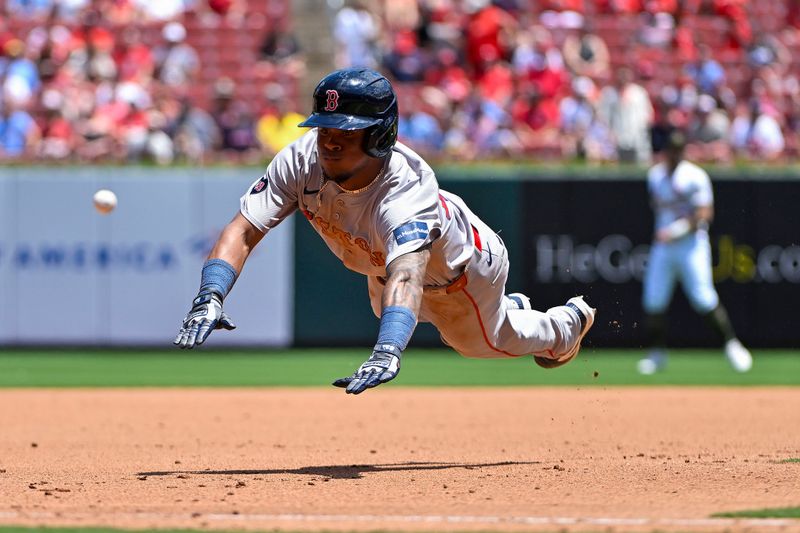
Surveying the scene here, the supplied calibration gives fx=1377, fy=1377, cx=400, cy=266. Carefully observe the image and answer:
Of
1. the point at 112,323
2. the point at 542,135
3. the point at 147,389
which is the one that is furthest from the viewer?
the point at 542,135

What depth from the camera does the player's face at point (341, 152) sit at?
6184 mm

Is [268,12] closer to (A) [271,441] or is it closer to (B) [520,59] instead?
(B) [520,59]

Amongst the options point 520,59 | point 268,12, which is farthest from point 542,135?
point 268,12

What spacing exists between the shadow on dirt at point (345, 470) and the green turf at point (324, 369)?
515 centimetres

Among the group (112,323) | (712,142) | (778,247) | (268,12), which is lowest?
(112,323)

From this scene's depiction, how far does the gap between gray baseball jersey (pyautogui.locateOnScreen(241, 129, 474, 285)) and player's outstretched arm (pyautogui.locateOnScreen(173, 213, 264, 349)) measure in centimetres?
8

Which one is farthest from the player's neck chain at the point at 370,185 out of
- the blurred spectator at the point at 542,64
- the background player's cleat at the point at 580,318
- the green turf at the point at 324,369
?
the blurred spectator at the point at 542,64

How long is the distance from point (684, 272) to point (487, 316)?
6232 millimetres

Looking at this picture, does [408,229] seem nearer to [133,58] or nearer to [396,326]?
[396,326]

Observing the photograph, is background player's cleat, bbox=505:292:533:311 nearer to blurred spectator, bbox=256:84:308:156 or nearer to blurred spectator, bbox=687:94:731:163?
blurred spectator, bbox=256:84:308:156

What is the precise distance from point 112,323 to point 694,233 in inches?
239

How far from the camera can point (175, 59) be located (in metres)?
16.6

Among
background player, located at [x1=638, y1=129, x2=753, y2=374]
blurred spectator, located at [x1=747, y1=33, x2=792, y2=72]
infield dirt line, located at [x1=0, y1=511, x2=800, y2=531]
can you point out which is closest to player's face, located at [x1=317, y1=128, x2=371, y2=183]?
infield dirt line, located at [x1=0, y1=511, x2=800, y2=531]

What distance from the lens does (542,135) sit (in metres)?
15.5
